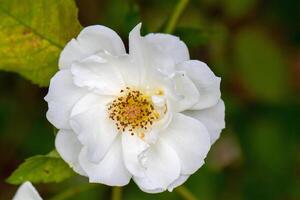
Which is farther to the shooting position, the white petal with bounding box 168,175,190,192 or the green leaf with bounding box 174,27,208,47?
the green leaf with bounding box 174,27,208,47

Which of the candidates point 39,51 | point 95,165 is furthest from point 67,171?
point 39,51

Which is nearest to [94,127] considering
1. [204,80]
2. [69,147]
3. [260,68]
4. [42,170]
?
[69,147]

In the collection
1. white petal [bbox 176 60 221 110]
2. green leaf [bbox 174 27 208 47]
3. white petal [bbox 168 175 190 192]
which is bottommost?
white petal [bbox 168 175 190 192]

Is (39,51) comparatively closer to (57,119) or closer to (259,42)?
(57,119)

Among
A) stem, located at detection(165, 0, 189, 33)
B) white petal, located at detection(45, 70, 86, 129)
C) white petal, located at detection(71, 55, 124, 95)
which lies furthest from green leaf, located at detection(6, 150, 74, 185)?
stem, located at detection(165, 0, 189, 33)

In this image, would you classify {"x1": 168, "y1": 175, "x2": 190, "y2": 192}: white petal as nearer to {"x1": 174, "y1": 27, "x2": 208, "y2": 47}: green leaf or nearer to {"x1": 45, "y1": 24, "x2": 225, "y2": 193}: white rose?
{"x1": 45, "y1": 24, "x2": 225, "y2": 193}: white rose

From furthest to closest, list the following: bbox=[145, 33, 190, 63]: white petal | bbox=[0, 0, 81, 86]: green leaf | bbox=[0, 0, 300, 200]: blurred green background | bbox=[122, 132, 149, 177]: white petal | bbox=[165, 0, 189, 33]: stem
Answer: bbox=[0, 0, 300, 200]: blurred green background < bbox=[165, 0, 189, 33]: stem < bbox=[0, 0, 81, 86]: green leaf < bbox=[122, 132, 149, 177]: white petal < bbox=[145, 33, 190, 63]: white petal
